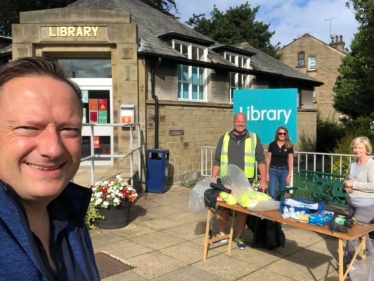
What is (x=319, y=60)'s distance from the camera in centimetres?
3700

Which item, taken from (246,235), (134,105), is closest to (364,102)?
(134,105)

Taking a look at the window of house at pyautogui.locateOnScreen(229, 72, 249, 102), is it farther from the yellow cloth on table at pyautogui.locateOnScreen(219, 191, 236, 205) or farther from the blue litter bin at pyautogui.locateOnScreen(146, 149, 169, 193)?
the yellow cloth on table at pyautogui.locateOnScreen(219, 191, 236, 205)

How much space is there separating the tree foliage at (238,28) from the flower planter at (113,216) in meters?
25.8

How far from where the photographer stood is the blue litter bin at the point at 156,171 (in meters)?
8.99

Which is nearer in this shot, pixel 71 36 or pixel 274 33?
pixel 71 36

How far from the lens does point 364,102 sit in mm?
22094

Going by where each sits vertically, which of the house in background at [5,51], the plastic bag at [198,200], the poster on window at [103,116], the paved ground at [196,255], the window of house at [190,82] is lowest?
the paved ground at [196,255]

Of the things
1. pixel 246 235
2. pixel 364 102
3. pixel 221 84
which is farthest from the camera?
pixel 364 102

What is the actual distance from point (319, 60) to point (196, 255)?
36.2m

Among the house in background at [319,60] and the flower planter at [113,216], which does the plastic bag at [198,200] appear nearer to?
the flower planter at [113,216]

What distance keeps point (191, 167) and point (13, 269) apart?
9.88m

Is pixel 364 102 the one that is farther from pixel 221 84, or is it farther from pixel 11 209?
pixel 11 209

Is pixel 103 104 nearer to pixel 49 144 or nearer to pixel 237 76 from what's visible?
pixel 237 76

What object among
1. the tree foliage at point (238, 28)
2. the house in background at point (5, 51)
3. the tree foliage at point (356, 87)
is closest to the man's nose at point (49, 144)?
the house in background at point (5, 51)
